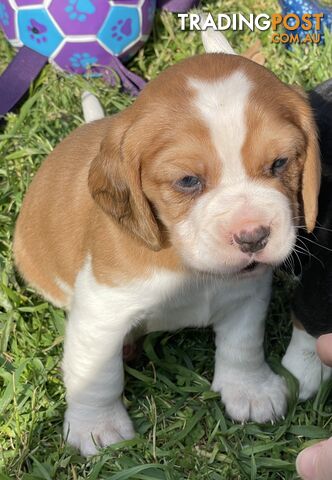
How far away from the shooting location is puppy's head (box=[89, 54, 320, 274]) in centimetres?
306

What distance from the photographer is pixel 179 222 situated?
10.8ft

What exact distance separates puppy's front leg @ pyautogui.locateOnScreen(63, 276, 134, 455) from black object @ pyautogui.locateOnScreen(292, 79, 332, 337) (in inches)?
34.0

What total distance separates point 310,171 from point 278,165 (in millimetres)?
223

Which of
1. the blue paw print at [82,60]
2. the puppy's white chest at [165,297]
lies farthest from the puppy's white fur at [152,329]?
the blue paw print at [82,60]

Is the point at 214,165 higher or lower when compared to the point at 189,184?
higher

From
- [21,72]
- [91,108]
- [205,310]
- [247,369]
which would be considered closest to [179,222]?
[205,310]

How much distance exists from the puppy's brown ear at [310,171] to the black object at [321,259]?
214 millimetres

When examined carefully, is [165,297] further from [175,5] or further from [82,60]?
[175,5]

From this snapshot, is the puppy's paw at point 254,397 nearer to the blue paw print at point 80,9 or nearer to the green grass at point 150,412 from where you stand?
the green grass at point 150,412

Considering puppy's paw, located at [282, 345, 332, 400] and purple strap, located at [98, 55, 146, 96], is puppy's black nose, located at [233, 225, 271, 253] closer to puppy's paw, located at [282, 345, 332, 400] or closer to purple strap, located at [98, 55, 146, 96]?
puppy's paw, located at [282, 345, 332, 400]

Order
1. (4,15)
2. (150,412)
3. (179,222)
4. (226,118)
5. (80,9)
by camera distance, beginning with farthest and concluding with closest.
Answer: (4,15) < (80,9) < (150,412) < (179,222) < (226,118)

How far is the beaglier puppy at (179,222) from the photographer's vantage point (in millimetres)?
3086

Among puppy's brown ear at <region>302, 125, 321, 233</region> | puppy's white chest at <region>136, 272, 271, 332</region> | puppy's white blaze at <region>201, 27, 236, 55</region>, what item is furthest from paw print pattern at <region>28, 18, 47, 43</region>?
puppy's brown ear at <region>302, 125, 321, 233</region>

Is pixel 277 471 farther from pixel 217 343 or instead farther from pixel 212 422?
pixel 217 343
